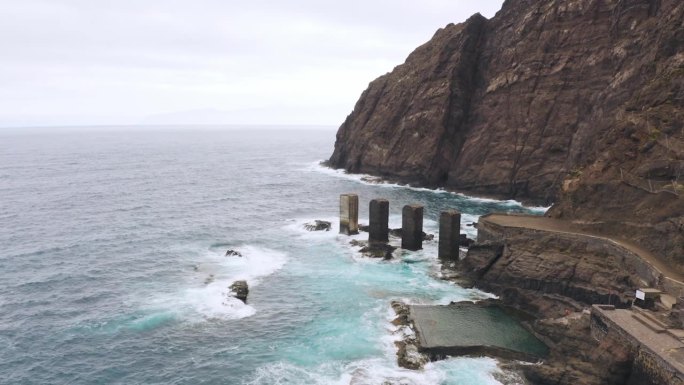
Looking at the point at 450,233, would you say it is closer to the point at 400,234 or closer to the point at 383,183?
the point at 400,234

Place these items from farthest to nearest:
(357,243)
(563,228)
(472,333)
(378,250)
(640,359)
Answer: (357,243) < (378,250) < (563,228) < (472,333) < (640,359)

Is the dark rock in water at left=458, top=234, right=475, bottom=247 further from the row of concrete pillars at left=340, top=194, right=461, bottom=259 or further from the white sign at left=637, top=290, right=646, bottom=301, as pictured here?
the white sign at left=637, top=290, right=646, bottom=301

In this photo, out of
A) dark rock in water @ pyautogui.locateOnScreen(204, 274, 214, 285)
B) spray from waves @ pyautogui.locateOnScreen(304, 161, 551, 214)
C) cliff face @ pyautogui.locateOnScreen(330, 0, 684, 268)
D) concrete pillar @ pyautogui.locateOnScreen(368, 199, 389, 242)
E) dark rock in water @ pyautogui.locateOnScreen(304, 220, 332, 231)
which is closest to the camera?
cliff face @ pyautogui.locateOnScreen(330, 0, 684, 268)

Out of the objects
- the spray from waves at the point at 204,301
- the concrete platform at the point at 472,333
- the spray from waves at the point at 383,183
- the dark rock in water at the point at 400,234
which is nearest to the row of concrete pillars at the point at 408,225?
the dark rock in water at the point at 400,234

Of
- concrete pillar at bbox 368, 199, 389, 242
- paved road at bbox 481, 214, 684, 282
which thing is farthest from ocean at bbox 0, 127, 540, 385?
paved road at bbox 481, 214, 684, 282

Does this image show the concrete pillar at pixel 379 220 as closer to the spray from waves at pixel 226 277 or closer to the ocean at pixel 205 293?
the ocean at pixel 205 293

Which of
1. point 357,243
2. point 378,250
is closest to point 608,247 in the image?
point 378,250
